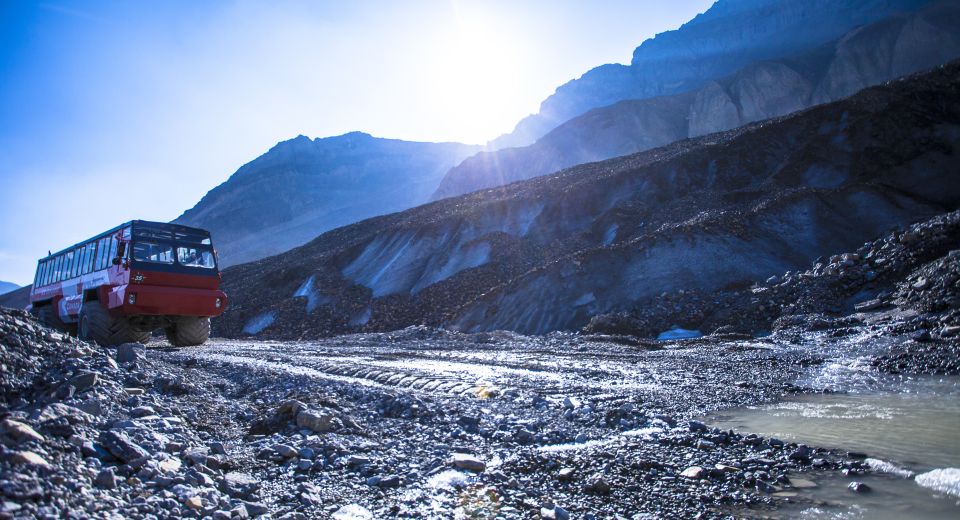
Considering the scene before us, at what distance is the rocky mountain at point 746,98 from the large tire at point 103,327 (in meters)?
67.7

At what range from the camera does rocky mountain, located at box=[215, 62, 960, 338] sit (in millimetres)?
20688

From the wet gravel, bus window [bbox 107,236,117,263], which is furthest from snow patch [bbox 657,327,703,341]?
bus window [bbox 107,236,117,263]

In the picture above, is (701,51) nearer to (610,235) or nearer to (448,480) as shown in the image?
(610,235)

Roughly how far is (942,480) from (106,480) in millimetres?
5890

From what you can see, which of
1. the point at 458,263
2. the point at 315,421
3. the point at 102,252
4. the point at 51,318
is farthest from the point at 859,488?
the point at 458,263

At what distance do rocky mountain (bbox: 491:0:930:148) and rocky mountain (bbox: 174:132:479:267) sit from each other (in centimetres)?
2610

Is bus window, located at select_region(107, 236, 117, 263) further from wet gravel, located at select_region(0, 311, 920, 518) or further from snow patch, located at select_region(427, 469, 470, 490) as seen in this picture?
snow patch, located at select_region(427, 469, 470, 490)

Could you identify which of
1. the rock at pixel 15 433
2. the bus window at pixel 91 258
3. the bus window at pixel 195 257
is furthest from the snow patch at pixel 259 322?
the rock at pixel 15 433

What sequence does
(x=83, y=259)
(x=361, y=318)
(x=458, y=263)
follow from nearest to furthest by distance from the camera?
1. (x=83, y=259)
2. (x=361, y=318)
3. (x=458, y=263)

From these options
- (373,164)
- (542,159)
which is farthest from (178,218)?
(542,159)

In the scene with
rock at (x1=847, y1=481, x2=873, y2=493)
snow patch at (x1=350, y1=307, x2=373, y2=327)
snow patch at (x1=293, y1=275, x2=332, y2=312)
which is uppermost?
snow patch at (x1=293, y1=275, x2=332, y2=312)

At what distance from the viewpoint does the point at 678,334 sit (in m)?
16.6

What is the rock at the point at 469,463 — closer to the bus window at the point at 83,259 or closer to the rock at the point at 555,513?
the rock at the point at 555,513

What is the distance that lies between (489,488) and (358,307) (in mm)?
24213
